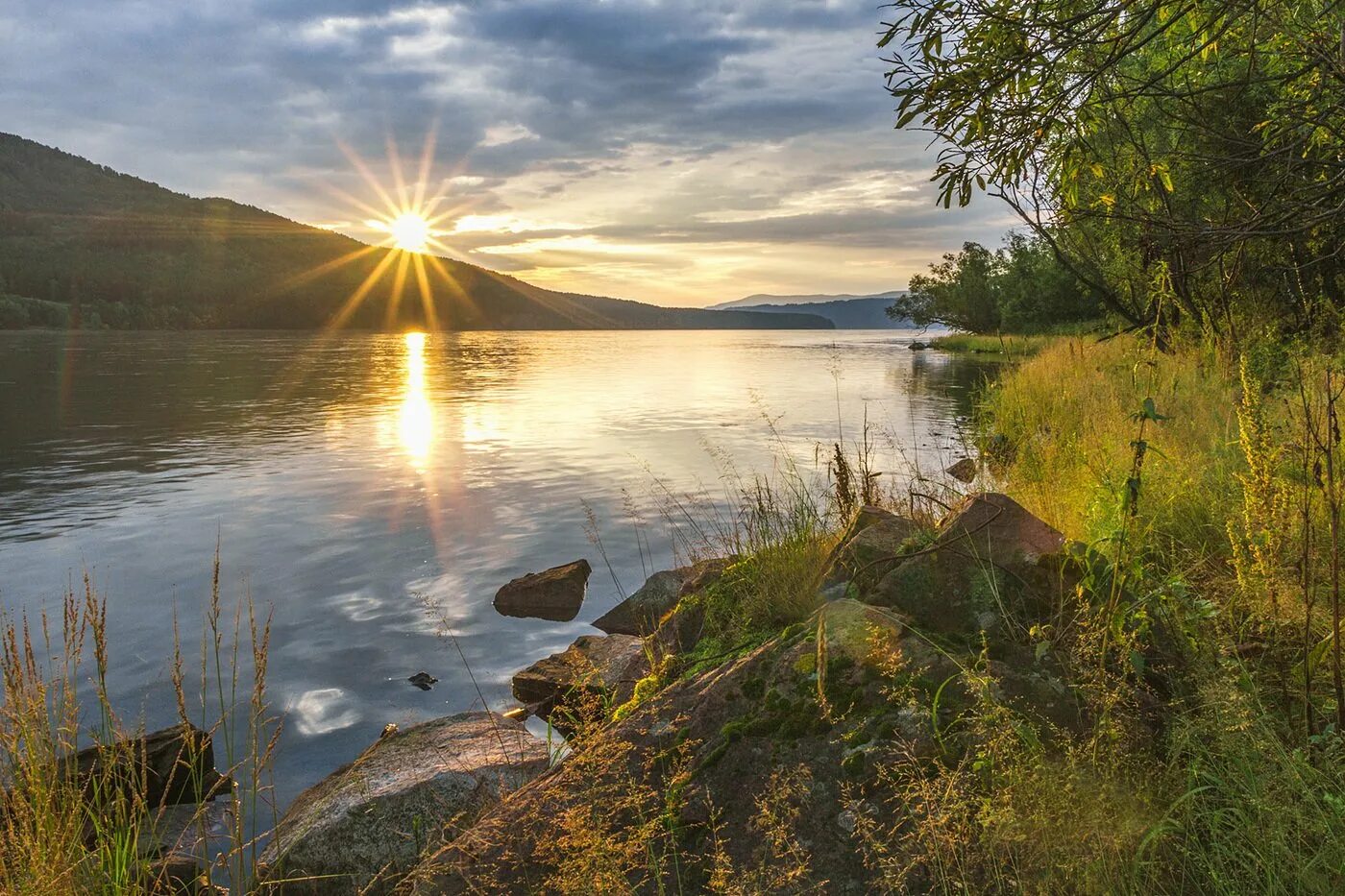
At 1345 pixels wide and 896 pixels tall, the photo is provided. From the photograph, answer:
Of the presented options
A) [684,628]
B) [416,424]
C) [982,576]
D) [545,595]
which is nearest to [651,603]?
[545,595]

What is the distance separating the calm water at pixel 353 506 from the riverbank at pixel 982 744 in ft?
14.0

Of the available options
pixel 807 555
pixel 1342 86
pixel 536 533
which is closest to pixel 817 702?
pixel 807 555

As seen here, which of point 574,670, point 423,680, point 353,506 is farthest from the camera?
point 353,506

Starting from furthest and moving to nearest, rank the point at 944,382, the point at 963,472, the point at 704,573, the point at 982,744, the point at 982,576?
the point at 944,382
the point at 963,472
the point at 704,573
the point at 982,576
the point at 982,744

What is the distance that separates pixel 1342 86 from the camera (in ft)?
16.0

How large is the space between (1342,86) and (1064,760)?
4519 millimetres

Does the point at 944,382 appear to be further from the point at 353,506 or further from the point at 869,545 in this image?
the point at 869,545

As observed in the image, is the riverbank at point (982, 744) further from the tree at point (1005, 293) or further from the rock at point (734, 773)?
the tree at point (1005, 293)

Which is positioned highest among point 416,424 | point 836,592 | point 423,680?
point 836,592

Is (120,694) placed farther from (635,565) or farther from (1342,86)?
(1342,86)

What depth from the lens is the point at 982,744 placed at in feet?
9.92

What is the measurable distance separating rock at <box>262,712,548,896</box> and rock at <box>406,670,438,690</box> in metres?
2.33

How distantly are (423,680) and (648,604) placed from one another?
8.17 ft

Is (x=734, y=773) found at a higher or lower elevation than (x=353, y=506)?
higher
